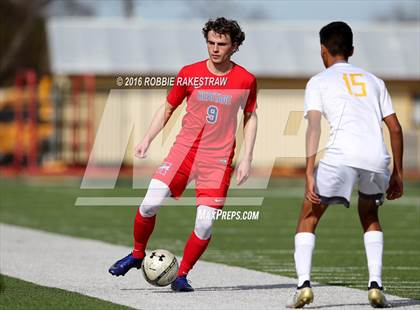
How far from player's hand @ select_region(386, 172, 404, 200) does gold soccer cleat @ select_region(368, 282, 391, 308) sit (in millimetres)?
606

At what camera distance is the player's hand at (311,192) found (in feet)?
28.0

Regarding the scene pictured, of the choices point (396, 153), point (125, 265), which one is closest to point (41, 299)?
point (125, 265)

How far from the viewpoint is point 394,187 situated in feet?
28.7

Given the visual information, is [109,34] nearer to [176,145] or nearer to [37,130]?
[37,130]

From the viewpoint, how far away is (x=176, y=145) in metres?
9.99

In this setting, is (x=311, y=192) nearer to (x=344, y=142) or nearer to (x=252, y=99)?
(x=344, y=142)

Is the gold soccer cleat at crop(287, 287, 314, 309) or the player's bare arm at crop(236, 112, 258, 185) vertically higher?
the player's bare arm at crop(236, 112, 258, 185)

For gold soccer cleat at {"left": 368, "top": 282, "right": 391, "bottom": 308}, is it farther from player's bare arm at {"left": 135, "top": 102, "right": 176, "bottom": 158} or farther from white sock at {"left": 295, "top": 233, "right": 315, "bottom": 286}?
player's bare arm at {"left": 135, "top": 102, "right": 176, "bottom": 158}

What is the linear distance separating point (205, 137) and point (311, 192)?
5.09 ft

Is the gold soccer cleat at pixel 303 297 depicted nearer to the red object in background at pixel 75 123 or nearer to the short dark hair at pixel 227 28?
the short dark hair at pixel 227 28

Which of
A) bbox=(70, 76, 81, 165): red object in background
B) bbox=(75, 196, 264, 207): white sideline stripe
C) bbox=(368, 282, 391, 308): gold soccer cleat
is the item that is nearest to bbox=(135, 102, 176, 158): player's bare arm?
bbox=(368, 282, 391, 308): gold soccer cleat

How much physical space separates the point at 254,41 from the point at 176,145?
101 feet

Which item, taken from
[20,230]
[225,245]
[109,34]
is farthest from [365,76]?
[109,34]

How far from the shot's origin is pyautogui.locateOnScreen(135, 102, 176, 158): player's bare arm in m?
9.73
